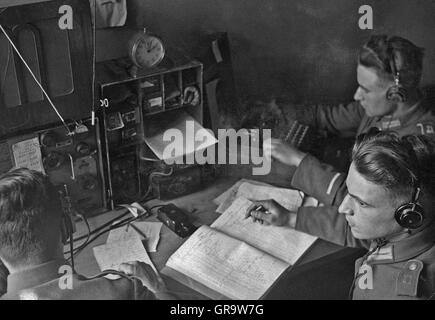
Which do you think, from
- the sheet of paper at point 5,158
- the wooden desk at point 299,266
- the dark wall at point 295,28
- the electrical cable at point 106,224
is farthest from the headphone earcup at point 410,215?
the sheet of paper at point 5,158

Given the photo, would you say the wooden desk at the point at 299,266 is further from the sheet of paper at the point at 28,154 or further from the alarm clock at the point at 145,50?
the alarm clock at the point at 145,50

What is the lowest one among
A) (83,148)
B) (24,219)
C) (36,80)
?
(24,219)

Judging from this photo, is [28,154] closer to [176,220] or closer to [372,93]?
[176,220]

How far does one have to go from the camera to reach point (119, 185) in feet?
5.64

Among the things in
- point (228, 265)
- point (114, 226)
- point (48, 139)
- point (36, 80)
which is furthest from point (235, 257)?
point (36, 80)

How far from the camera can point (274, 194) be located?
182 centimetres

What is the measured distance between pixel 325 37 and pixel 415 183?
520mm

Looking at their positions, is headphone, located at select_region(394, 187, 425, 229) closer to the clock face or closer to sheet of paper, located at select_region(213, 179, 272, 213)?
sheet of paper, located at select_region(213, 179, 272, 213)

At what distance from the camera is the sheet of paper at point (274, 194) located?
1.80 meters

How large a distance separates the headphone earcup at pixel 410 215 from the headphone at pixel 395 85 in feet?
1.25

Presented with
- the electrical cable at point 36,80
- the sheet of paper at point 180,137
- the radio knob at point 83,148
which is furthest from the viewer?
the sheet of paper at point 180,137

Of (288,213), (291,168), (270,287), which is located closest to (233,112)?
(291,168)

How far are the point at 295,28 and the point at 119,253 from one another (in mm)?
807
